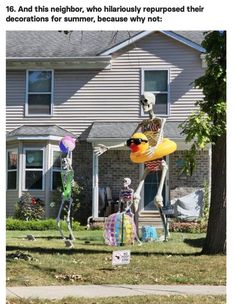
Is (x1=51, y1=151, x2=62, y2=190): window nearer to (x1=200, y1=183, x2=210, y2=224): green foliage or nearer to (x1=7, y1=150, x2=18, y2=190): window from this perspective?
(x1=7, y1=150, x2=18, y2=190): window

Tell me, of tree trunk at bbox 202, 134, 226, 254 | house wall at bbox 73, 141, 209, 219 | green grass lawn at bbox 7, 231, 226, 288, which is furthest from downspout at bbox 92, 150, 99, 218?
tree trunk at bbox 202, 134, 226, 254

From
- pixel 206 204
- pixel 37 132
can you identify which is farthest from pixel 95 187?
pixel 206 204

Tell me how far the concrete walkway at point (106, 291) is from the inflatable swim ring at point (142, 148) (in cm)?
282

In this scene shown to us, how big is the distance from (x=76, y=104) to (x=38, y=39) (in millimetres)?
2757

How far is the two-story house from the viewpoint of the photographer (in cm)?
1736

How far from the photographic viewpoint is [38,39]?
63.1 ft

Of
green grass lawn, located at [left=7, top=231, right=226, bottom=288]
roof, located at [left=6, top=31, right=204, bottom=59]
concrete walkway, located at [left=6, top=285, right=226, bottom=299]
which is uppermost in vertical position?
roof, located at [left=6, top=31, right=204, bottom=59]

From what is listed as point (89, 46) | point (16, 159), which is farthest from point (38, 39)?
point (16, 159)

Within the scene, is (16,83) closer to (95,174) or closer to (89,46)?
(89,46)

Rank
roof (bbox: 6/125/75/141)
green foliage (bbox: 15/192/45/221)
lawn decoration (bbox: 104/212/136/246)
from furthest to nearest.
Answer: roof (bbox: 6/125/75/141) < green foliage (bbox: 15/192/45/221) < lawn decoration (bbox: 104/212/136/246)

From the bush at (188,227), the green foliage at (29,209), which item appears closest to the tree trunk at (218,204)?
the bush at (188,227)

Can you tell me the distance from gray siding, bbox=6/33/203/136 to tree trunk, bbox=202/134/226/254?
8.67 m

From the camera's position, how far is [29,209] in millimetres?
16531

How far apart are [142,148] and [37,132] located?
848cm
